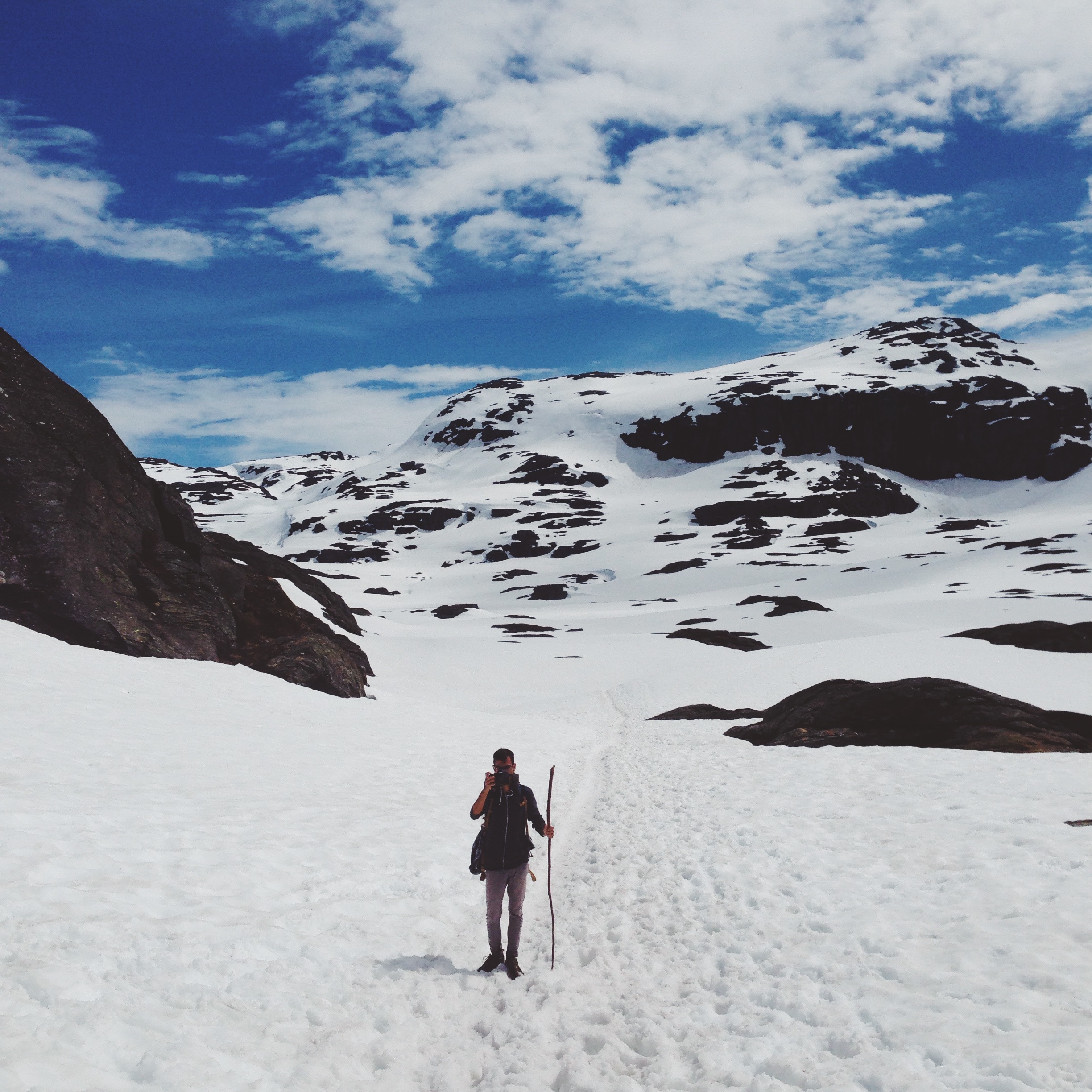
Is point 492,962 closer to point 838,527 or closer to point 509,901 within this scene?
point 509,901

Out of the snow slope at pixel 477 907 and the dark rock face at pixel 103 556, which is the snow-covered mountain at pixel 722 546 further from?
the snow slope at pixel 477 907

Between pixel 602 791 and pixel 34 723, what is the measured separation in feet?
43.1

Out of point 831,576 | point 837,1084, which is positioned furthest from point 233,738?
point 831,576

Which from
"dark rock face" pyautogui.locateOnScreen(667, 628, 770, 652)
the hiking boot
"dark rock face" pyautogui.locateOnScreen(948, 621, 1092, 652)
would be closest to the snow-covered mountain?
"dark rock face" pyautogui.locateOnScreen(667, 628, 770, 652)

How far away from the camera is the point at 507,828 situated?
7828 mm

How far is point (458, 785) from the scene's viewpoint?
16297mm

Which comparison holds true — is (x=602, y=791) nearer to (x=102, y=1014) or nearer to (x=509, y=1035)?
(x=509, y=1035)

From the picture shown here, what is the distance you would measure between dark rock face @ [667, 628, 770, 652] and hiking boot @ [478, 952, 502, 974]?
4806 cm

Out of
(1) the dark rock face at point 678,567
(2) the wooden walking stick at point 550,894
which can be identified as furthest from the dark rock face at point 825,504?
(2) the wooden walking stick at point 550,894

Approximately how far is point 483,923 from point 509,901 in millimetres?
2091

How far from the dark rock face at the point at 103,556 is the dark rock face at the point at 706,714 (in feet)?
48.2

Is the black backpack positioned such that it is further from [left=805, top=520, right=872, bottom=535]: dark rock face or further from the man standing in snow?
[left=805, top=520, right=872, bottom=535]: dark rock face

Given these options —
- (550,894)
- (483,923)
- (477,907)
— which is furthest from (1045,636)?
(550,894)

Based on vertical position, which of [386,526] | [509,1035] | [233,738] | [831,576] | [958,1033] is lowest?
[509,1035]
